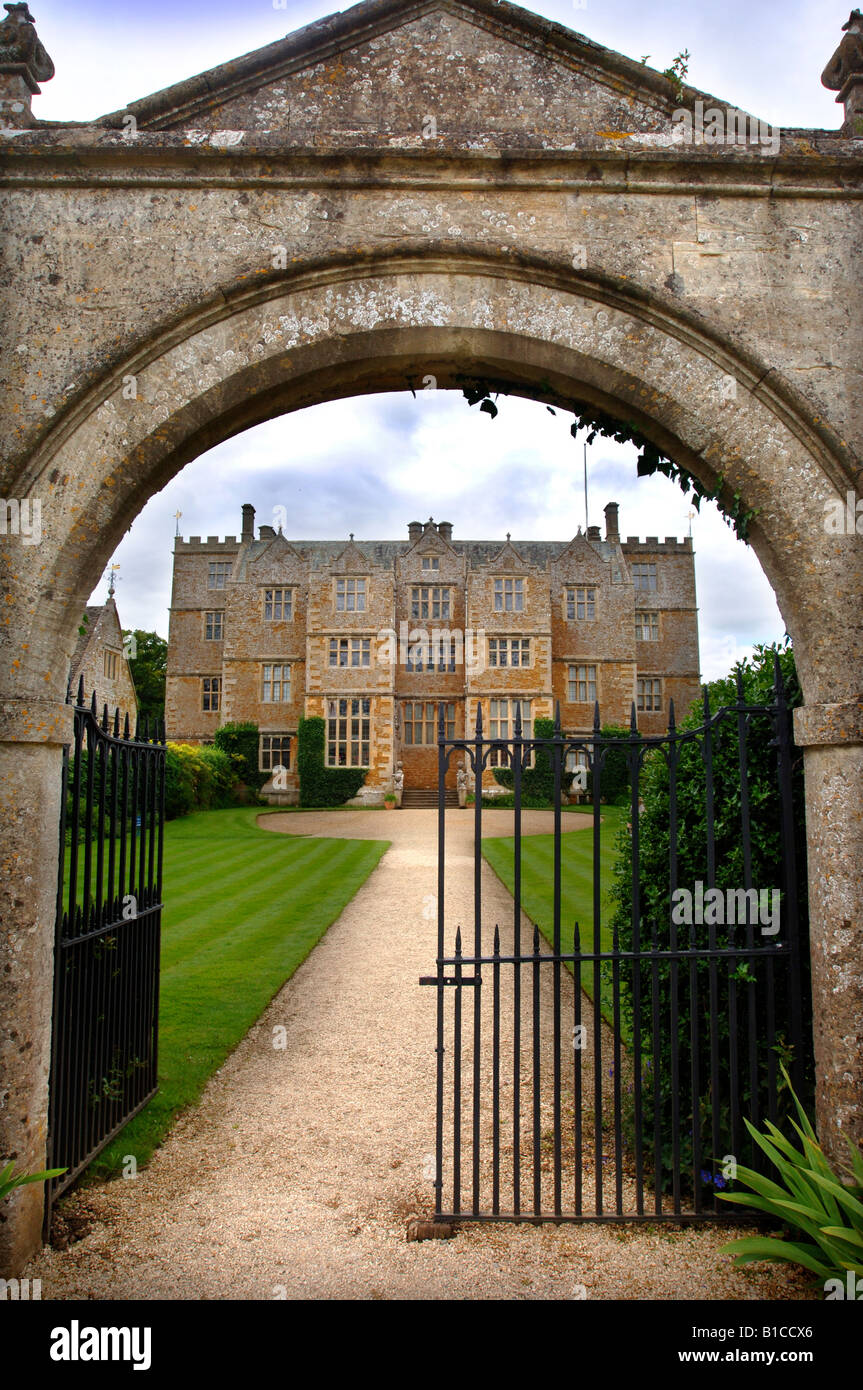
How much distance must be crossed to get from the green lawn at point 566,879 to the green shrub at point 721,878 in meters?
1.26

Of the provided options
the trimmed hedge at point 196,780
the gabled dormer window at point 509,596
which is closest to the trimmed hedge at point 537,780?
the gabled dormer window at point 509,596

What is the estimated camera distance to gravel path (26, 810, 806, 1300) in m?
3.12

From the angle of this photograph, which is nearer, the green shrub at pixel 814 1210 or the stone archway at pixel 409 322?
the green shrub at pixel 814 1210

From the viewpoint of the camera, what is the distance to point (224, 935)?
350 inches

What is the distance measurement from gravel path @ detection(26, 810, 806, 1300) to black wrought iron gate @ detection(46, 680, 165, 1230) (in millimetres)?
323

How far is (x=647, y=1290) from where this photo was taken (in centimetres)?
307

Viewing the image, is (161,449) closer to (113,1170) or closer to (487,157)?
(487,157)

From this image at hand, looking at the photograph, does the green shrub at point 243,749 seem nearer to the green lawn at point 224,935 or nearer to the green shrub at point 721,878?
the green lawn at point 224,935

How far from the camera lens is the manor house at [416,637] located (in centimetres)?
2878

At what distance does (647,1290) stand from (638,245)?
415 cm

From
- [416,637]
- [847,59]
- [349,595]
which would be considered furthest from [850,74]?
[416,637]

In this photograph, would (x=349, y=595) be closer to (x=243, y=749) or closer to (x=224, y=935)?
(x=243, y=749)
